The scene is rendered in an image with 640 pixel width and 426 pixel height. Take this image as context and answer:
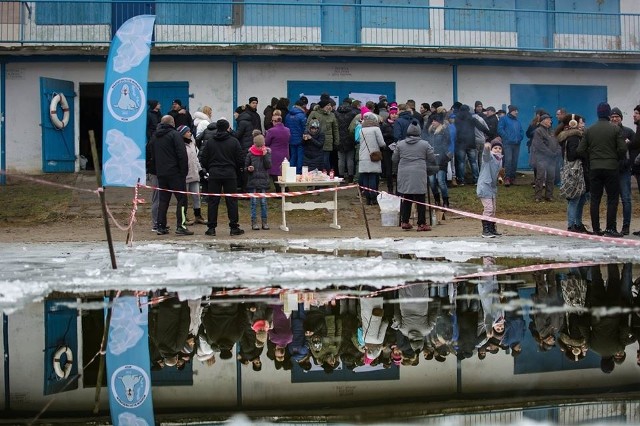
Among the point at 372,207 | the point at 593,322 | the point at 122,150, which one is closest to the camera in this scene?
the point at 593,322

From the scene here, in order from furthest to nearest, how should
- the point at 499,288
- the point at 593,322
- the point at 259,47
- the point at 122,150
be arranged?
the point at 259,47
the point at 122,150
the point at 499,288
the point at 593,322

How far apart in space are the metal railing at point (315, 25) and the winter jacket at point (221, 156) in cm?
814

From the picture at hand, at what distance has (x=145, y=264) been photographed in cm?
1369

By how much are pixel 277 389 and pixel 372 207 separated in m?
17.6

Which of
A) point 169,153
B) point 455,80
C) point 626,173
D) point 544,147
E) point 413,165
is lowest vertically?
point 626,173

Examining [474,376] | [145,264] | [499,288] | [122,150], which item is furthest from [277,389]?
[122,150]

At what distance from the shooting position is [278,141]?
2264cm

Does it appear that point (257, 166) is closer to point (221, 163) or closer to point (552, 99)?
point (221, 163)

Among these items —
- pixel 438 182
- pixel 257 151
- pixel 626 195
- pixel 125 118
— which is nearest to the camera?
pixel 626 195

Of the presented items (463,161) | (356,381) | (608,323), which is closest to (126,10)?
(463,161)

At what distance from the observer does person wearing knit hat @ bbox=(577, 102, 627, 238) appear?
17438 millimetres

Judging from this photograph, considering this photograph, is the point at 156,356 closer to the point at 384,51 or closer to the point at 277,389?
the point at 277,389

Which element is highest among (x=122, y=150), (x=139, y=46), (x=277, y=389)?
(x=139, y=46)

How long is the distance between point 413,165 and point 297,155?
17.1 feet
